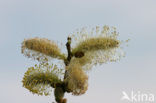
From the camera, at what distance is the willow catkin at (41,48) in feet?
15.5

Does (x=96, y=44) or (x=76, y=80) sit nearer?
(x=76, y=80)

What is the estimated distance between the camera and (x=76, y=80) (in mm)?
4234

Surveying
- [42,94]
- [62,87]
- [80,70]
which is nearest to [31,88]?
[42,94]

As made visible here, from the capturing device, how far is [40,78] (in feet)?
15.1

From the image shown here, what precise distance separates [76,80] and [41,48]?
843 mm

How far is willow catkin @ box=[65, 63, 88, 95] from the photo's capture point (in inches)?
167

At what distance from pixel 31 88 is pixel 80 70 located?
2.58 feet

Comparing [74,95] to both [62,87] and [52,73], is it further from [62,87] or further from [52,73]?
[52,73]

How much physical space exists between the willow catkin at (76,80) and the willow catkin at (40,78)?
0.27 metres

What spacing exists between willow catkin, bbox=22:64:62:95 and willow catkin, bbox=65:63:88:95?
0.90 ft

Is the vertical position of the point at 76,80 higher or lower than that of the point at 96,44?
lower

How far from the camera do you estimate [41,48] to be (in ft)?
15.4

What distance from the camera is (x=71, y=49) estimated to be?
482 centimetres

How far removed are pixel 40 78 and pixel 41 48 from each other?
1.52 feet
